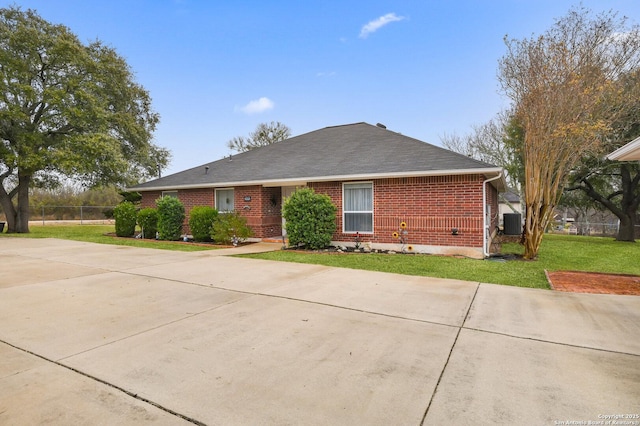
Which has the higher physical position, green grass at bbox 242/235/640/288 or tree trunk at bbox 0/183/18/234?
tree trunk at bbox 0/183/18/234

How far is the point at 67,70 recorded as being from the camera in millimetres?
18266

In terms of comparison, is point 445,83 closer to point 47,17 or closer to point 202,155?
point 47,17

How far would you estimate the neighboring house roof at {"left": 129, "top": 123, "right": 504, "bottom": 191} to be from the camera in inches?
398

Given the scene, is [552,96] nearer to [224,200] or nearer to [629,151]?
[629,151]

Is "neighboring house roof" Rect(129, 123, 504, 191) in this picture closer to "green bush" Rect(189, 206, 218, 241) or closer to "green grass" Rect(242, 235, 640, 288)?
"green bush" Rect(189, 206, 218, 241)

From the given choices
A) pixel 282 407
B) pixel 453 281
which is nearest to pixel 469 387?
pixel 282 407

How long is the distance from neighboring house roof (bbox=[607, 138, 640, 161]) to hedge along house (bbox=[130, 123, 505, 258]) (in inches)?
124

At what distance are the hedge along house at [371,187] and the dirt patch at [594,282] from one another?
252 centimetres

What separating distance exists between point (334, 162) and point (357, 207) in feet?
7.04

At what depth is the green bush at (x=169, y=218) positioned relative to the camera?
13703mm

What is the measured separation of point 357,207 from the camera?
1139 cm

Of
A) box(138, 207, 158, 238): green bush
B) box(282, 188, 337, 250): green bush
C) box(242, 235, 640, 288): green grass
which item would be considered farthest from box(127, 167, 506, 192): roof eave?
box(242, 235, 640, 288): green grass

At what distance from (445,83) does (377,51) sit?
4212mm

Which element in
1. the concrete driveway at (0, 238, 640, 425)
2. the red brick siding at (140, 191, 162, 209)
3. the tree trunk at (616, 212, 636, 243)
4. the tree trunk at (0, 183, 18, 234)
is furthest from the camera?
the tree trunk at (0, 183, 18, 234)
